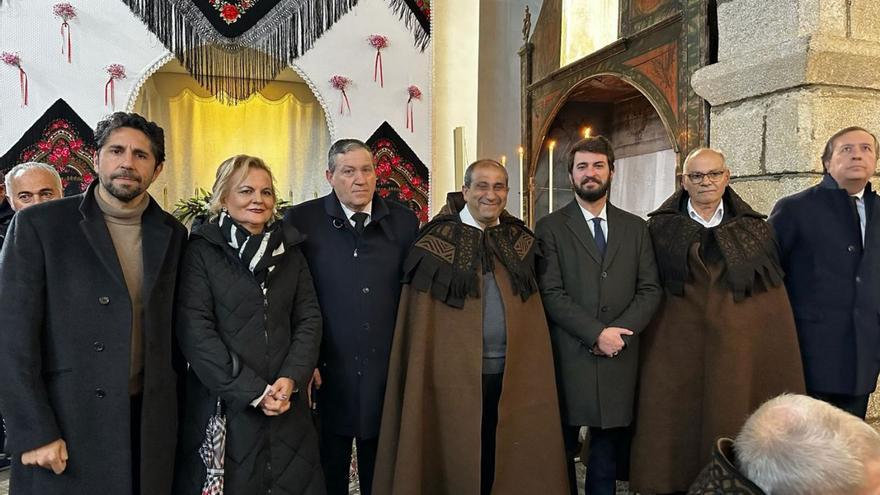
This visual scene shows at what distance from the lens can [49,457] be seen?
1566 millimetres

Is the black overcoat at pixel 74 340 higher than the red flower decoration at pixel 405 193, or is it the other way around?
the red flower decoration at pixel 405 193

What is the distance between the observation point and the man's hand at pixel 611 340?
213 centimetres

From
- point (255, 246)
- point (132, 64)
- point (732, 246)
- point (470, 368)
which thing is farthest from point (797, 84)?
point (132, 64)

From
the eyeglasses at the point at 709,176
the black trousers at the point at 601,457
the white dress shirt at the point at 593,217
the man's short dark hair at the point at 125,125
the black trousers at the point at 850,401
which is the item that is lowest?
the black trousers at the point at 601,457

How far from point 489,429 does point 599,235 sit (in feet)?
2.64

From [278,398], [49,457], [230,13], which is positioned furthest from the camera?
[230,13]

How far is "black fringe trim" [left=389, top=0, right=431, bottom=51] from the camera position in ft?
16.7

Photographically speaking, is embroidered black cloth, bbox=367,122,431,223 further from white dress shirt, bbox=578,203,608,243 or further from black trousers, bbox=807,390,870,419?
black trousers, bbox=807,390,870,419

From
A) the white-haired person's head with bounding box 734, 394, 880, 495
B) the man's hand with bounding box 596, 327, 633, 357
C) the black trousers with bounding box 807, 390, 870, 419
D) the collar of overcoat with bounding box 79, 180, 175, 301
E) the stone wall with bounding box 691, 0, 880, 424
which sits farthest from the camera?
the stone wall with bounding box 691, 0, 880, 424

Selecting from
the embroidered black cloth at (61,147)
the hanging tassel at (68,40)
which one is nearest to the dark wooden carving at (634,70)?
the embroidered black cloth at (61,147)

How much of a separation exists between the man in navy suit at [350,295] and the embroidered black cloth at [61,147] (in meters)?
2.95

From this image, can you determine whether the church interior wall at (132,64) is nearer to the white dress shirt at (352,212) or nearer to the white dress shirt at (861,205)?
the white dress shirt at (352,212)

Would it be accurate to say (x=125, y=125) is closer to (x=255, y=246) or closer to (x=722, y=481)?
(x=255, y=246)

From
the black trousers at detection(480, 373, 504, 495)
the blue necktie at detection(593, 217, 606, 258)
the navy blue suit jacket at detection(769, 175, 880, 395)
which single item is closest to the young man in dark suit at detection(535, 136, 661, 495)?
the blue necktie at detection(593, 217, 606, 258)
